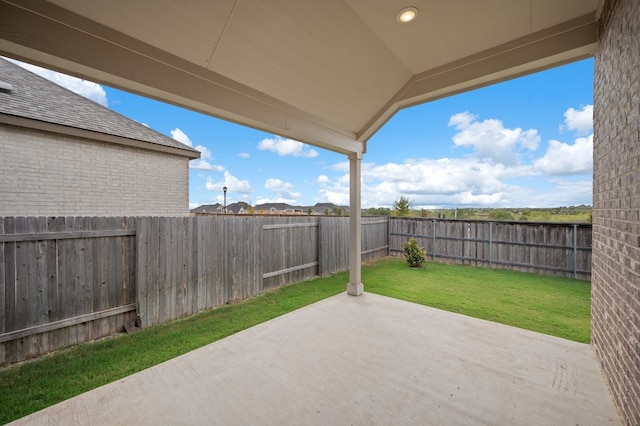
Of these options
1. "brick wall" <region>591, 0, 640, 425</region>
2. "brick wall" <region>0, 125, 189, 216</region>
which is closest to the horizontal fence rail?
"brick wall" <region>0, 125, 189, 216</region>

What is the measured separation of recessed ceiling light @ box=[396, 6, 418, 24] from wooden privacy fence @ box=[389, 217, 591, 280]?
23.0ft

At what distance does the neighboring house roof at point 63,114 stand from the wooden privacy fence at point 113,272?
3.43 meters

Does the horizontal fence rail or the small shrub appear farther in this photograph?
the small shrub

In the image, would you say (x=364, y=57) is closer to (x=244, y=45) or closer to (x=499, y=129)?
(x=244, y=45)

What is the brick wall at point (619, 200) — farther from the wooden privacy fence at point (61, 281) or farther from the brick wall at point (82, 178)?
the brick wall at point (82, 178)

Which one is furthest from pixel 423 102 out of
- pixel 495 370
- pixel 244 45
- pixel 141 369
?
pixel 141 369

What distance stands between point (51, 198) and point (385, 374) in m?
6.62

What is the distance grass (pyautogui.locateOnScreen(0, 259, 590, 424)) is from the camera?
238cm

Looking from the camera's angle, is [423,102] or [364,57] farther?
[423,102]

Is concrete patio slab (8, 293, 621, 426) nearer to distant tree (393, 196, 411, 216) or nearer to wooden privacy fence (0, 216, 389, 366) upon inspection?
wooden privacy fence (0, 216, 389, 366)

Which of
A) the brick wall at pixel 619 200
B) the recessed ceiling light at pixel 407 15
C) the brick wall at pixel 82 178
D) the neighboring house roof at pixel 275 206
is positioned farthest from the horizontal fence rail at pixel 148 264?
the neighboring house roof at pixel 275 206

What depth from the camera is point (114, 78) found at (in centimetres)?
200

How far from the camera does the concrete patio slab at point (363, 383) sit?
1.93 metres

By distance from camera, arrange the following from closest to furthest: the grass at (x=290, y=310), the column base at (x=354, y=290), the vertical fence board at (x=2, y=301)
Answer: the grass at (x=290, y=310) < the vertical fence board at (x=2, y=301) < the column base at (x=354, y=290)
